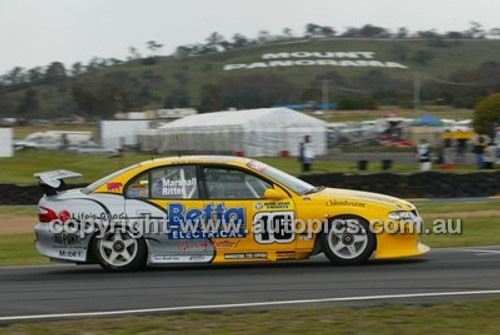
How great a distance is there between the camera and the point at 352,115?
3098 inches

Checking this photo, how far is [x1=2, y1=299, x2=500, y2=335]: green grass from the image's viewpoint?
233 inches

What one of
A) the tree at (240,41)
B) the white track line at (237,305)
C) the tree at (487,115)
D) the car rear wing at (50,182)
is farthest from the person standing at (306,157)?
the tree at (240,41)

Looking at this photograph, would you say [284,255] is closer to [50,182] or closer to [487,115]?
[50,182]

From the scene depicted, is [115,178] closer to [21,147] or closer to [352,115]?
[21,147]

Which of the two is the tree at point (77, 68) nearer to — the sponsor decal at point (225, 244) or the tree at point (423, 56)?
the tree at point (423, 56)

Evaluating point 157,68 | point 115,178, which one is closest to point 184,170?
point 115,178

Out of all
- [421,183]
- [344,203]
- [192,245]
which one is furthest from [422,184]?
[192,245]

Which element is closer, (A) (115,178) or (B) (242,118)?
(A) (115,178)

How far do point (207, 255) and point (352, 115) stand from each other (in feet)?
231

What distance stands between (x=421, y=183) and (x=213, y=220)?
13.9 metres

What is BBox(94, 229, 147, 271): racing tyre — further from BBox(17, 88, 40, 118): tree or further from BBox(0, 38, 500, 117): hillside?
BBox(17, 88, 40, 118): tree

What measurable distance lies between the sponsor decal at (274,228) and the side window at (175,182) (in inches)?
32.5

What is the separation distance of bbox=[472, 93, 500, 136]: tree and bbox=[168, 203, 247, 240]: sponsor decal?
40052mm

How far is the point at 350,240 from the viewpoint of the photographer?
927cm
